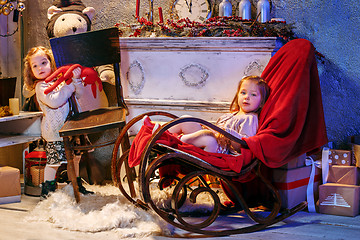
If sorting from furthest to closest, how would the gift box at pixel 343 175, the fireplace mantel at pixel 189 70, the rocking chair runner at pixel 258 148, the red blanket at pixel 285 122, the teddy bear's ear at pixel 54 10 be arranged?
the teddy bear's ear at pixel 54 10 → the fireplace mantel at pixel 189 70 → the gift box at pixel 343 175 → the red blanket at pixel 285 122 → the rocking chair runner at pixel 258 148

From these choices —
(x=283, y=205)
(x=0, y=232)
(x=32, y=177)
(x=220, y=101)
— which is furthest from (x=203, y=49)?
(x=0, y=232)

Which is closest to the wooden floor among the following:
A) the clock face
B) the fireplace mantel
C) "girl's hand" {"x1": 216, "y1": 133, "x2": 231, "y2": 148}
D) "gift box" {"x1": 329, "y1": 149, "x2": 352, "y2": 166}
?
"gift box" {"x1": 329, "y1": 149, "x2": 352, "y2": 166}

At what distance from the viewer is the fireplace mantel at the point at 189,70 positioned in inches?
132

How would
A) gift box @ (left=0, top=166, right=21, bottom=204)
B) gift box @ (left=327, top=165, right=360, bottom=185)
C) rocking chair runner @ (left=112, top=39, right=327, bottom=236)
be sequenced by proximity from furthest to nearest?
gift box @ (left=0, top=166, right=21, bottom=204) → gift box @ (left=327, top=165, right=360, bottom=185) → rocking chair runner @ (left=112, top=39, right=327, bottom=236)

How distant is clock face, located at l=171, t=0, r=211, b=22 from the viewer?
384 cm

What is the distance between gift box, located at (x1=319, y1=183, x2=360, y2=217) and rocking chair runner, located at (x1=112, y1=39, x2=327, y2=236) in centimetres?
20

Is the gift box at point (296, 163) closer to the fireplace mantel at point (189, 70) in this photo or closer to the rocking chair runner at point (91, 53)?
the fireplace mantel at point (189, 70)

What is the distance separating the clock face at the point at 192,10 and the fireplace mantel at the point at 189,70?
0.51 meters

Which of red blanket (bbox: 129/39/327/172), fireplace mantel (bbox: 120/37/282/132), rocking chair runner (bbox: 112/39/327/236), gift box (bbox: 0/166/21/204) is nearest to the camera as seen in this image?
rocking chair runner (bbox: 112/39/327/236)

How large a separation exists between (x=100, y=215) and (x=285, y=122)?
52.6 inches

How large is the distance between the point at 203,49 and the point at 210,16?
52 centimetres

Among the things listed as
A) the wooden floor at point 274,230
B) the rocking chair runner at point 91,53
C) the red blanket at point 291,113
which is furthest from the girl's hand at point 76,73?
the red blanket at point 291,113

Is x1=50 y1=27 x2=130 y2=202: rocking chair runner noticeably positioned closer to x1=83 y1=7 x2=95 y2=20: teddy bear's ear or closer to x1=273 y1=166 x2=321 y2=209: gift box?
x1=83 y1=7 x2=95 y2=20: teddy bear's ear

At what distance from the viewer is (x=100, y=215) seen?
279 cm
